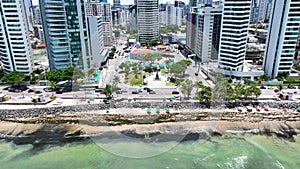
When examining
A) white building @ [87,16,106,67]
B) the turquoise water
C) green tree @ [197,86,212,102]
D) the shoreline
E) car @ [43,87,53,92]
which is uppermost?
white building @ [87,16,106,67]

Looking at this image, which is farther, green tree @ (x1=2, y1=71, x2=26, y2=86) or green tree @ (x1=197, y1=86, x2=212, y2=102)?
green tree @ (x1=2, y1=71, x2=26, y2=86)

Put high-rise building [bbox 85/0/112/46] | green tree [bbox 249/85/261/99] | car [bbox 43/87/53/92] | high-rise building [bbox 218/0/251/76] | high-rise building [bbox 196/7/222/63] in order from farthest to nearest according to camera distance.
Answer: high-rise building [bbox 85/0/112/46] → high-rise building [bbox 196/7/222/63] → high-rise building [bbox 218/0/251/76] → car [bbox 43/87/53/92] → green tree [bbox 249/85/261/99]

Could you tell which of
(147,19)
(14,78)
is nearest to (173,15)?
(147,19)

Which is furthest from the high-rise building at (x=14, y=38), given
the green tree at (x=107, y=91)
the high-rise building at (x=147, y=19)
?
the high-rise building at (x=147, y=19)

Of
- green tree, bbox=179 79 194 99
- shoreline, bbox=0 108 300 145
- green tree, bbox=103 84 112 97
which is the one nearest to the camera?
shoreline, bbox=0 108 300 145

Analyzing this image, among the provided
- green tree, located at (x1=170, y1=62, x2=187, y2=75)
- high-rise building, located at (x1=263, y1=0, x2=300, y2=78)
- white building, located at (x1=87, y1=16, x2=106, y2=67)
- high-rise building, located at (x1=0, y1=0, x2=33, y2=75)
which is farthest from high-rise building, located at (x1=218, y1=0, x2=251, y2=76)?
high-rise building, located at (x1=0, y1=0, x2=33, y2=75)

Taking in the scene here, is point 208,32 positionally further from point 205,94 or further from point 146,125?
point 146,125

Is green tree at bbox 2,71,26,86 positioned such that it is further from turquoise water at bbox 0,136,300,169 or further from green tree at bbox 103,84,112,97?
green tree at bbox 103,84,112,97

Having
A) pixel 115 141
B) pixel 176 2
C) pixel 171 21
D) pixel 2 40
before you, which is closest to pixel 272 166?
pixel 115 141

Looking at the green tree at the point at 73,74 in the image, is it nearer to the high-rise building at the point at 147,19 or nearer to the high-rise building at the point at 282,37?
the high-rise building at the point at 282,37
